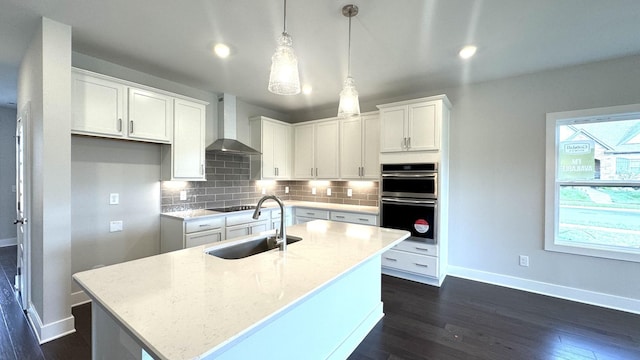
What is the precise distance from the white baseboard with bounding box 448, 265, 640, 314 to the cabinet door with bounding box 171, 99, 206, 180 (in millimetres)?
3727

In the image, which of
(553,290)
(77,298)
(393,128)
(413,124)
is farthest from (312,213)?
(553,290)

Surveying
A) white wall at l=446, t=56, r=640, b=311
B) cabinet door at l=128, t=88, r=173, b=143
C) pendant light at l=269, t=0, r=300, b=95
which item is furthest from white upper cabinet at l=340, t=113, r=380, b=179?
pendant light at l=269, t=0, r=300, b=95

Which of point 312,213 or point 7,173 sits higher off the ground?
point 7,173

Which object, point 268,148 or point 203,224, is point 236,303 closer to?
point 203,224

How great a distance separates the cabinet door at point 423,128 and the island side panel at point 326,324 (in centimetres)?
166

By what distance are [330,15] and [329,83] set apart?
1550 mm

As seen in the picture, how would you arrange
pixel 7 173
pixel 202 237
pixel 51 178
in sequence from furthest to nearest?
1. pixel 7 173
2. pixel 202 237
3. pixel 51 178

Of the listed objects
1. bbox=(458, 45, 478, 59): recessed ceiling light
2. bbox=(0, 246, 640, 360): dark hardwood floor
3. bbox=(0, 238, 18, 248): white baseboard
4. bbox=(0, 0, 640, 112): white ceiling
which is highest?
bbox=(0, 0, 640, 112): white ceiling

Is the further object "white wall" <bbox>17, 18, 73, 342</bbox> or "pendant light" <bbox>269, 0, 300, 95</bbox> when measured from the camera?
"white wall" <bbox>17, 18, 73, 342</bbox>

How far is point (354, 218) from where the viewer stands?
4.00 meters

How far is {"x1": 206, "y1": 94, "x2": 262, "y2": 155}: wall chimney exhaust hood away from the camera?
3.96m

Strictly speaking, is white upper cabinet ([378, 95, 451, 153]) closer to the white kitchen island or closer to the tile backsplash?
the tile backsplash

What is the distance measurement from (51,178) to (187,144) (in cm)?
141

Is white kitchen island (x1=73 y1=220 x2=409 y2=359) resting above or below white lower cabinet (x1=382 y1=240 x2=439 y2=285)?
above
